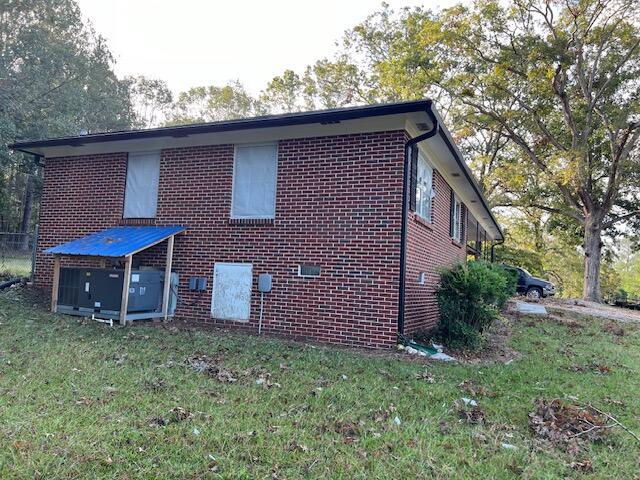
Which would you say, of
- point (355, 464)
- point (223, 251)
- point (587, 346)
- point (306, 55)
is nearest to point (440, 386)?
point (355, 464)

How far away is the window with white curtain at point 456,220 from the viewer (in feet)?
40.2

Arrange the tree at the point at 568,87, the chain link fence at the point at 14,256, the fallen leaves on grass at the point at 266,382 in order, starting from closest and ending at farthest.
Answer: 1. the fallen leaves on grass at the point at 266,382
2. the chain link fence at the point at 14,256
3. the tree at the point at 568,87

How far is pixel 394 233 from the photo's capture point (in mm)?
7043

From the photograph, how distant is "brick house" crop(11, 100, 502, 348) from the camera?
7105mm

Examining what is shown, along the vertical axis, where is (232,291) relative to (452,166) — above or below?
below

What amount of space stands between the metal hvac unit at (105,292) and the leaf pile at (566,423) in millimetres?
6417

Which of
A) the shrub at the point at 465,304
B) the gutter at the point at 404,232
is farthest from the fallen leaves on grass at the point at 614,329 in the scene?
the gutter at the point at 404,232

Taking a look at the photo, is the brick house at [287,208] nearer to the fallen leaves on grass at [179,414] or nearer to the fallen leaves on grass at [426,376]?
the fallen leaves on grass at [426,376]

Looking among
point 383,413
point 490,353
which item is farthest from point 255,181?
point 383,413

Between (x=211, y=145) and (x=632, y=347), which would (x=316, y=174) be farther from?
(x=632, y=347)

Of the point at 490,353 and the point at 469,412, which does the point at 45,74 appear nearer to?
the point at 490,353

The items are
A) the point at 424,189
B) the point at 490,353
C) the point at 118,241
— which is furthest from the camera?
the point at 424,189

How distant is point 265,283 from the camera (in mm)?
7734

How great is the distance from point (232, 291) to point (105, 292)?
221cm
